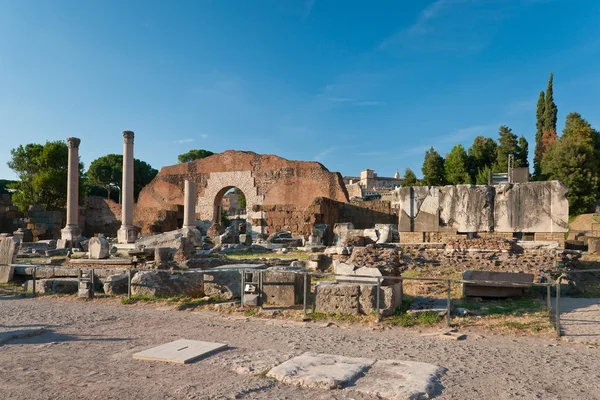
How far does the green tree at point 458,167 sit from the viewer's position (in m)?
42.7

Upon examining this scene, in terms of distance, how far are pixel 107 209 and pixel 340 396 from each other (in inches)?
1505

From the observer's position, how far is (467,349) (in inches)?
202

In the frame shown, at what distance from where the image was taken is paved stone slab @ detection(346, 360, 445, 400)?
3.58m

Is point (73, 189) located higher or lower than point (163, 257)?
higher

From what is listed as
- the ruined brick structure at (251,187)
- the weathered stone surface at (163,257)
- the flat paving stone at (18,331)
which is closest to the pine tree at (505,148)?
the ruined brick structure at (251,187)

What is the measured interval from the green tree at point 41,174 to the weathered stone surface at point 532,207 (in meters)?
31.5

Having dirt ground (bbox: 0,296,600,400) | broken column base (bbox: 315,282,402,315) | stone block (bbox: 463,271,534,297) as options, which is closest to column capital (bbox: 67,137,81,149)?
dirt ground (bbox: 0,296,600,400)

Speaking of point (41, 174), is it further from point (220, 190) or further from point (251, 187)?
point (251, 187)

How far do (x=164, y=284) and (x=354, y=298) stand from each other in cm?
416

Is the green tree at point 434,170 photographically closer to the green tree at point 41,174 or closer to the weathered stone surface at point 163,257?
the green tree at point 41,174

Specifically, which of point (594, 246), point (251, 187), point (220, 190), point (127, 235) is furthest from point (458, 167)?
point (127, 235)

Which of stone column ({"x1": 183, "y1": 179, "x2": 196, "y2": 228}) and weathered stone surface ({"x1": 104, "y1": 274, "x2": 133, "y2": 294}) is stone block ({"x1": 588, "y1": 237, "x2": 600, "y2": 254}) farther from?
stone column ({"x1": 183, "y1": 179, "x2": 196, "y2": 228})

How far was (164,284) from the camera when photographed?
9.02 m

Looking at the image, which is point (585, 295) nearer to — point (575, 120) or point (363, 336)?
point (363, 336)
